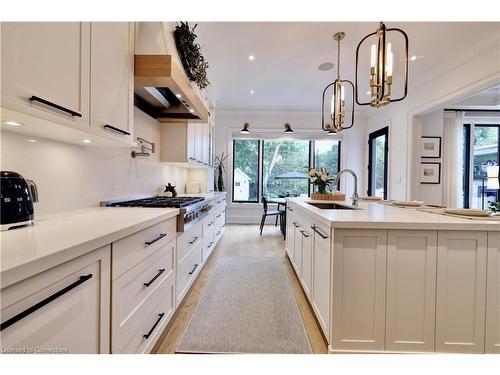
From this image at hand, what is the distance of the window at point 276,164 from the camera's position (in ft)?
21.1

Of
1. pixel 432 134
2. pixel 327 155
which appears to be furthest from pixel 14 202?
pixel 327 155

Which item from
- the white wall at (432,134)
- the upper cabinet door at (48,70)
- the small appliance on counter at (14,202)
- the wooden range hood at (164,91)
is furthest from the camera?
the white wall at (432,134)

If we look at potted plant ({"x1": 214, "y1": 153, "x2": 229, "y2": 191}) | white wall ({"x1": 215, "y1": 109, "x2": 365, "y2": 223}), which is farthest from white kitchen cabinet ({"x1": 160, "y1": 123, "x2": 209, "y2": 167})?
white wall ({"x1": 215, "y1": 109, "x2": 365, "y2": 223})

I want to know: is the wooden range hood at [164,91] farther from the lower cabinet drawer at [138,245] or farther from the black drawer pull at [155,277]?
the black drawer pull at [155,277]

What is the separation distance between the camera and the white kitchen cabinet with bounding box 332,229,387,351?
1405 millimetres

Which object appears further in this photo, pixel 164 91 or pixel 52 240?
pixel 164 91

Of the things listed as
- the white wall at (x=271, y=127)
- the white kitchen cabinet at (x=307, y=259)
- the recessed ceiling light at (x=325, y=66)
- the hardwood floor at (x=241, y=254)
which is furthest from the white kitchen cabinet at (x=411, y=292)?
the white wall at (x=271, y=127)

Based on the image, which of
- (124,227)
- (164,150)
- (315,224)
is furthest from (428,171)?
(124,227)

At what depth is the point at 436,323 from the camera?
1.39 m

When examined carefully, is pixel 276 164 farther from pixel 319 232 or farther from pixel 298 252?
pixel 319 232

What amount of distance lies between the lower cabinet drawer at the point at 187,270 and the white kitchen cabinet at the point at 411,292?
4.85 feet

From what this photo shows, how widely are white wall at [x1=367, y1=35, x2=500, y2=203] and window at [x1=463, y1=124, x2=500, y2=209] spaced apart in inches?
59.4

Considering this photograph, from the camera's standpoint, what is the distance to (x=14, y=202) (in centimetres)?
104

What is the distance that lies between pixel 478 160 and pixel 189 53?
6.18 metres
